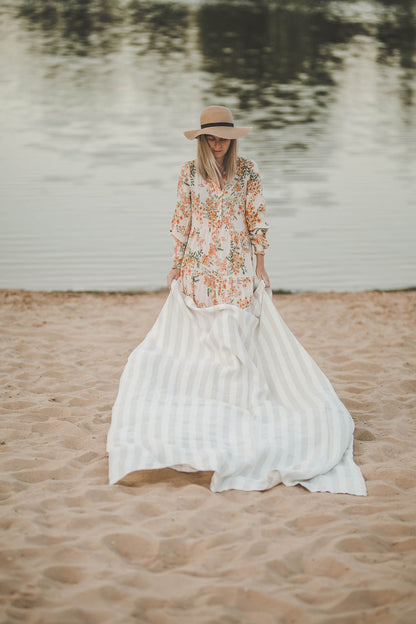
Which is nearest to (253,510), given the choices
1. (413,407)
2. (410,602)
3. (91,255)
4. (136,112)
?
(410,602)

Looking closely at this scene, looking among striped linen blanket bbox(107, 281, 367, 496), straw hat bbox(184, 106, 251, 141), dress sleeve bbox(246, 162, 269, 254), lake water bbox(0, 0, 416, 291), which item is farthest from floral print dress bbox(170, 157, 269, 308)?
lake water bbox(0, 0, 416, 291)

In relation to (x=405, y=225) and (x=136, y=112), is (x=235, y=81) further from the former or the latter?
(x=405, y=225)

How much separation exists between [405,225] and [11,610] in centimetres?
734

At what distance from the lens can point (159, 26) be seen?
21.2 meters

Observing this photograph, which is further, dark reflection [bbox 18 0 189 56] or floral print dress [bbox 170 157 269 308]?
dark reflection [bbox 18 0 189 56]

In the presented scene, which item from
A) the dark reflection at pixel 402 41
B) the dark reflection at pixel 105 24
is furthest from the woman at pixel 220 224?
the dark reflection at pixel 105 24

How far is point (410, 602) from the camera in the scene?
→ 2.09m

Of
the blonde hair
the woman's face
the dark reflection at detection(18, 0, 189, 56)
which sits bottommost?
the blonde hair

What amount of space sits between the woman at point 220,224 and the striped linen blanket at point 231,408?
10 cm

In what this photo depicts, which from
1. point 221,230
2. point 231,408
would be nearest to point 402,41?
point 221,230

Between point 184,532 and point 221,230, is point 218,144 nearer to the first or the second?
point 221,230

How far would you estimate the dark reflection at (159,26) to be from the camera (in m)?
19.0

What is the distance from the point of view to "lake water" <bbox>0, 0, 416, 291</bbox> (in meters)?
7.55

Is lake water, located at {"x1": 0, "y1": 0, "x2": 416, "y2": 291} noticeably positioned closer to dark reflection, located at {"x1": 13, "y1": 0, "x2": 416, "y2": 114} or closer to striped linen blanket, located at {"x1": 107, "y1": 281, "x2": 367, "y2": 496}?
dark reflection, located at {"x1": 13, "y1": 0, "x2": 416, "y2": 114}
